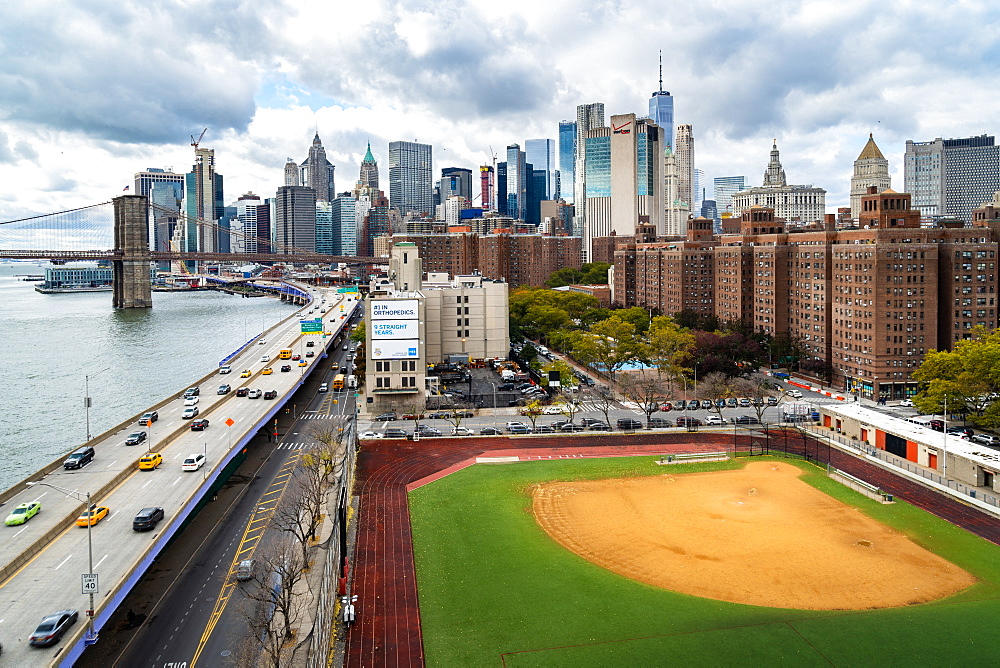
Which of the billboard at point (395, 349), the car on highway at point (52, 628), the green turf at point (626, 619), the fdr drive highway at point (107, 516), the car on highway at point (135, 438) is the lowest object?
the green turf at point (626, 619)

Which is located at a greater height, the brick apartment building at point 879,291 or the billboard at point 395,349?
the brick apartment building at point 879,291

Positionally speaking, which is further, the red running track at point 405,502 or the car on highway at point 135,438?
the car on highway at point 135,438

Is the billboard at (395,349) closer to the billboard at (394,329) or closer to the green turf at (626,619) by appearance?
the billboard at (394,329)

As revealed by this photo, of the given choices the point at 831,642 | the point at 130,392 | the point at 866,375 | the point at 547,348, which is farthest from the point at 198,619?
the point at 547,348

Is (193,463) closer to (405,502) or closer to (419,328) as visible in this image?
(405,502)

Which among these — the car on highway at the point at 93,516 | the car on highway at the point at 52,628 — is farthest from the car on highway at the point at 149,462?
the car on highway at the point at 52,628
